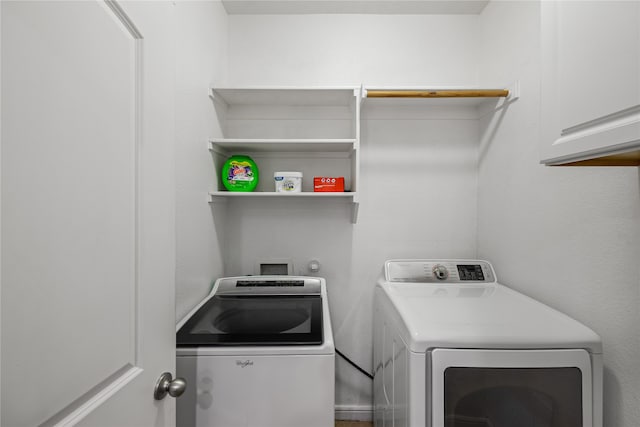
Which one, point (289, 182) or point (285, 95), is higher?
point (285, 95)

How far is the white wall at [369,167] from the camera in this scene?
209 centimetres

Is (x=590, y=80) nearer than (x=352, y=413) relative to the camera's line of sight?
Yes

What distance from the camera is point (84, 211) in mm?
570

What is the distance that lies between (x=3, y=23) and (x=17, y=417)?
0.53m

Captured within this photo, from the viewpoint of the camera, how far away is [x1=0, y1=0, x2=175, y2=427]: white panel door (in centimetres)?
45

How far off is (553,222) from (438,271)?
2.23ft

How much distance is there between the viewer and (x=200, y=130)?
1.65 metres

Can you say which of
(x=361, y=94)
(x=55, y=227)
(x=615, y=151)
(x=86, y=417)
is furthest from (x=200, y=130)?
(x=615, y=151)

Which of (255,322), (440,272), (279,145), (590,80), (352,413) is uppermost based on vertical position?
(279,145)

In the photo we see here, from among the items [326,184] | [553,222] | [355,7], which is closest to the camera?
[553,222]

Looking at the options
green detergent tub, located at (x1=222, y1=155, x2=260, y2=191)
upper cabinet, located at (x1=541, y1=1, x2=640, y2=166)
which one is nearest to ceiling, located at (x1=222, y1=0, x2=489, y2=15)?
green detergent tub, located at (x1=222, y1=155, x2=260, y2=191)

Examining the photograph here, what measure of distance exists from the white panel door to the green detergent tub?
40.4 inches

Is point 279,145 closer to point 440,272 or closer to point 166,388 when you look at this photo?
point 440,272

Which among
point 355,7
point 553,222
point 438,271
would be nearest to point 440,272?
point 438,271
